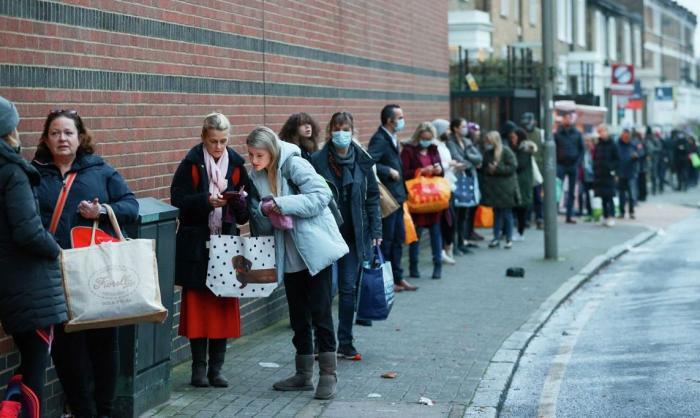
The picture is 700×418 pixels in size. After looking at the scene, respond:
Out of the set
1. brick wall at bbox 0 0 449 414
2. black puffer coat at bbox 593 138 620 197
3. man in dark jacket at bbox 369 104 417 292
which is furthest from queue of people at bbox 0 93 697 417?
black puffer coat at bbox 593 138 620 197

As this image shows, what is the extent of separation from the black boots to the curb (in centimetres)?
162

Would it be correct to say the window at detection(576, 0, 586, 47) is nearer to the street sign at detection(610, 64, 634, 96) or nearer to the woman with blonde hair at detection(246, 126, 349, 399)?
the street sign at detection(610, 64, 634, 96)

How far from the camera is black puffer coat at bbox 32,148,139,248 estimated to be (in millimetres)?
6855

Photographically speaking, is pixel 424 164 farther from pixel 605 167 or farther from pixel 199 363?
→ pixel 605 167

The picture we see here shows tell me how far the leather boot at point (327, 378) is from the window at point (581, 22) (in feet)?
136

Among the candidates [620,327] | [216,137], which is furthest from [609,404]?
[620,327]

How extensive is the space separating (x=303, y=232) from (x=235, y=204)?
48 centimetres

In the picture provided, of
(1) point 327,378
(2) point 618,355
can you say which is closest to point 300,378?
(1) point 327,378

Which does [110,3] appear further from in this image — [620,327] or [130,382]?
[620,327]

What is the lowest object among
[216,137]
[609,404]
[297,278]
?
[609,404]

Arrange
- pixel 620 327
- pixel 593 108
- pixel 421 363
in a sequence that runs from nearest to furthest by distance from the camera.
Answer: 1. pixel 421 363
2. pixel 620 327
3. pixel 593 108

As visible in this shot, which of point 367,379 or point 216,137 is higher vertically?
point 216,137

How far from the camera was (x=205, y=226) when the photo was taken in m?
8.50

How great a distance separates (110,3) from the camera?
8.50m
